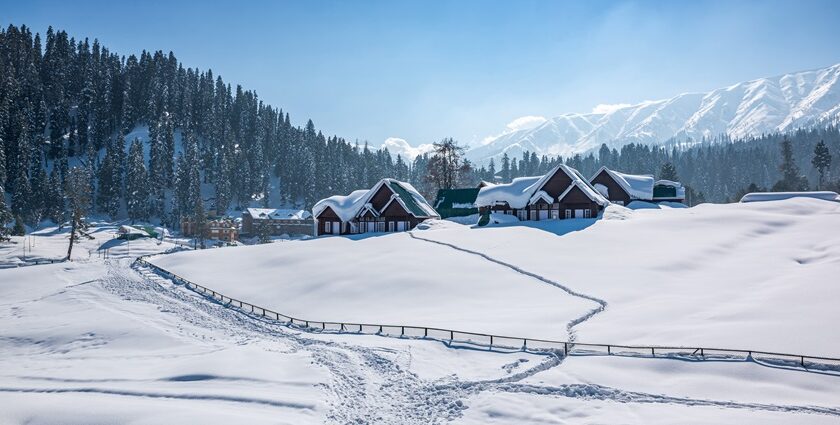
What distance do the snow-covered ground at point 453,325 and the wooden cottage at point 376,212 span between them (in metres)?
9.81

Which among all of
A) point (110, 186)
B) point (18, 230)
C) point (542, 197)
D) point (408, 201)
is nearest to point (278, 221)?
point (110, 186)

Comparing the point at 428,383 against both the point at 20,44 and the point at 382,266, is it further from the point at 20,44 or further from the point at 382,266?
the point at 20,44

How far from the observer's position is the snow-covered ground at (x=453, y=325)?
16.2m

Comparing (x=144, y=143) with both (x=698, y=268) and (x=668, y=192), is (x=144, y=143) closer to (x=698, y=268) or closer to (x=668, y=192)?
(x=668, y=192)

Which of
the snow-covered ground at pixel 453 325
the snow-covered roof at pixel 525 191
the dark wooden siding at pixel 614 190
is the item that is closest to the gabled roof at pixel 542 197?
the snow-covered roof at pixel 525 191

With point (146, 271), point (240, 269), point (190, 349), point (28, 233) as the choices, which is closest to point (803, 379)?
point (190, 349)

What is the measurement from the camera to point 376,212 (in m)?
58.9

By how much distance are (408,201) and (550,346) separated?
39.6m

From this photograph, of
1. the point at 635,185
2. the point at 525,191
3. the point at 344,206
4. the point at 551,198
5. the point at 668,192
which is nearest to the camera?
the point at 551,198

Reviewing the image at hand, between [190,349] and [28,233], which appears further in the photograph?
[28,233]

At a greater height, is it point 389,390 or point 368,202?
point 368,202

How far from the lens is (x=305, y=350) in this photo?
23.1 m

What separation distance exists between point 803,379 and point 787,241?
25.5 m

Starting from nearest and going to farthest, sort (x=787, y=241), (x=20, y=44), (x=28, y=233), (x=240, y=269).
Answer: (x=787, y=241)
(x=240, y=269)
(x=28, y=233)
(x=20, y=44)
